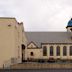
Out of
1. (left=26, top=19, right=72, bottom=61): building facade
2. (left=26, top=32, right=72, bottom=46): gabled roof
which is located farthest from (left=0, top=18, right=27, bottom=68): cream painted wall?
(left=26, top=32, right=72, bottom=46): gabled roof

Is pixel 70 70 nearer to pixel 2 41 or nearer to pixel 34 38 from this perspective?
pixel 2 41

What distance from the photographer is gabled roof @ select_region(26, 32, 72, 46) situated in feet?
275

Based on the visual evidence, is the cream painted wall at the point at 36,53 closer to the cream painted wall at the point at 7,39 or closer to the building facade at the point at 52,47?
the building facade at the point at 52,47

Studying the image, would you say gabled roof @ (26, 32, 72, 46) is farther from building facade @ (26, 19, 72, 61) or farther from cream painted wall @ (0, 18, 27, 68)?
cream painted wall @ (0, 18, 27, 68)

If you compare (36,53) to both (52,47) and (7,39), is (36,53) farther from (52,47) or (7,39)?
(7,39)

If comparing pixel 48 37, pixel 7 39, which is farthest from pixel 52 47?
pixel 7 39

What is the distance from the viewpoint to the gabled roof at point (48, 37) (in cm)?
8381

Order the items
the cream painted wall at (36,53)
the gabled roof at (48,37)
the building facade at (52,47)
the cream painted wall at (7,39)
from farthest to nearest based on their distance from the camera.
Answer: the gabled roof at (48,37), the building facade at (52,47), the cream painted wall at (36,53), the cream painted wall at (7,39)

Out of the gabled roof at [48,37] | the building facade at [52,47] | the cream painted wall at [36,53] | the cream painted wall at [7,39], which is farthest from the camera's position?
the gabled roof at [48,37]

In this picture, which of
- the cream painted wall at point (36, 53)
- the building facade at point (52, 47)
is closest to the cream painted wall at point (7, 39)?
the cream painted wall at point (36, 53)

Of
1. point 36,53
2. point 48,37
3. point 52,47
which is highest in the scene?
point 48,37

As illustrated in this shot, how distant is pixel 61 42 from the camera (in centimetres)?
8388

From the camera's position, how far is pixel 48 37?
280 feet

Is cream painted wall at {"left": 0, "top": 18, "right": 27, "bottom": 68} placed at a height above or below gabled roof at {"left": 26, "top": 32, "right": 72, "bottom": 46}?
below
